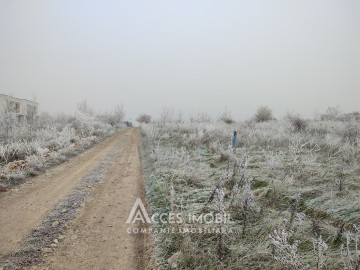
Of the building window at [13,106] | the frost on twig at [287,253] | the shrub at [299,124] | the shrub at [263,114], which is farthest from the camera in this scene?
the shrub at [263,114]

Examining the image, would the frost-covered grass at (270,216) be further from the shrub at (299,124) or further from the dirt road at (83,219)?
→ the shrub at (299,124)

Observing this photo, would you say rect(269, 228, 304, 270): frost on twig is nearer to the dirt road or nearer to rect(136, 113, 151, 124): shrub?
the dirt road

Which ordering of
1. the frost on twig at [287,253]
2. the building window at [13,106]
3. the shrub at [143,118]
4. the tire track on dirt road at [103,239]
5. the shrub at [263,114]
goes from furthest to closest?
the shrub at [143,118] < the shrub at [263,114] < the building window at [13,106] < the tire track on dirt road at [103,239] < the frost on twig at [287,253]

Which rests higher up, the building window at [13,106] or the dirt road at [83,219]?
the building window at [13,106]

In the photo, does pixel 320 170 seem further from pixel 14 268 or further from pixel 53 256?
pixel 14 268

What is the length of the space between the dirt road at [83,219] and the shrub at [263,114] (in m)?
24.0

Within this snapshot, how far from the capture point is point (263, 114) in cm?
2742

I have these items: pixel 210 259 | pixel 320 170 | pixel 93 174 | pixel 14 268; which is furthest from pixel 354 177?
pixel 93 174

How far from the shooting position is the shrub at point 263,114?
89.2 feet

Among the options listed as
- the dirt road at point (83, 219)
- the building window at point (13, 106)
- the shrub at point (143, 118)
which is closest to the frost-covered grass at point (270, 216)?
the dirt road at point (83, 219)

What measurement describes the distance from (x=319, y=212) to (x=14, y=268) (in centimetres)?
475

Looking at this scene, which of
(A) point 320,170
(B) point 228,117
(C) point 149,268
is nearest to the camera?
(C) point 149,268

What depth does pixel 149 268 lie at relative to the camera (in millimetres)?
2832

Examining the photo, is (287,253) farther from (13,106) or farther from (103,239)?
(13,106)
